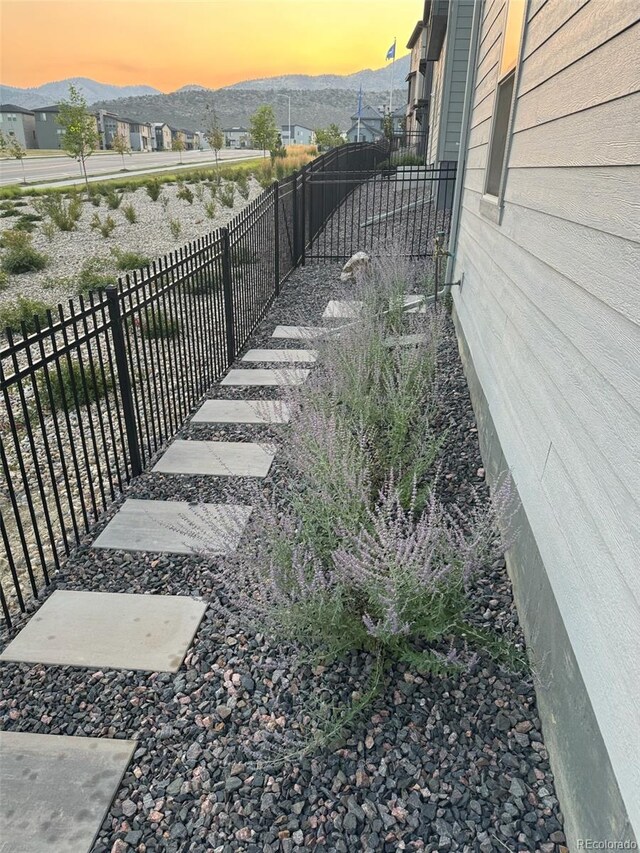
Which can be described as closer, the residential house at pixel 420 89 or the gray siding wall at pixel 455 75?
the gray siding wall at pixel 455 75

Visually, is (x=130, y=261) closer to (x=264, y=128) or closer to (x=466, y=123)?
(x=466, y=123)

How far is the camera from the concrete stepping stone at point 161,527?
312 centimetres

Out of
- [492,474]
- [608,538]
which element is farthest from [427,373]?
[608,538]

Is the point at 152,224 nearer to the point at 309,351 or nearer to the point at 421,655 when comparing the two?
the point at 309,351

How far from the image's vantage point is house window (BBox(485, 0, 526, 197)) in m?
3.61

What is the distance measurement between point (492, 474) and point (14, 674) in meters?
2.58

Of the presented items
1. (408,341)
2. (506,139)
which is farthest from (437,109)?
(506,139)

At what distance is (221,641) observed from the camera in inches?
99.1

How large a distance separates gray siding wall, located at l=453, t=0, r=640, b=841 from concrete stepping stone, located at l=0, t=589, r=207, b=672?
1.49 meters

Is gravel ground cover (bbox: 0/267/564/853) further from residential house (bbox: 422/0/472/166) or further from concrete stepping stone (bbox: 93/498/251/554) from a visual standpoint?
residential house (bbox: 422/0/472/166)

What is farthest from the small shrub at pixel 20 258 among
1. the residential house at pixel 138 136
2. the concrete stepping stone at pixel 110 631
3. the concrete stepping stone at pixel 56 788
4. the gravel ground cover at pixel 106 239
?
the residential house at pixel 138 136

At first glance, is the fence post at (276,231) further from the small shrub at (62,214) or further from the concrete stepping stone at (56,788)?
the small shrub at (62,214)

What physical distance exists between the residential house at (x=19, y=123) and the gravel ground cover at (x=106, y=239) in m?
90.9

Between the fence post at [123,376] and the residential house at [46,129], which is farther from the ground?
Answer: the residential house at [46,129]
